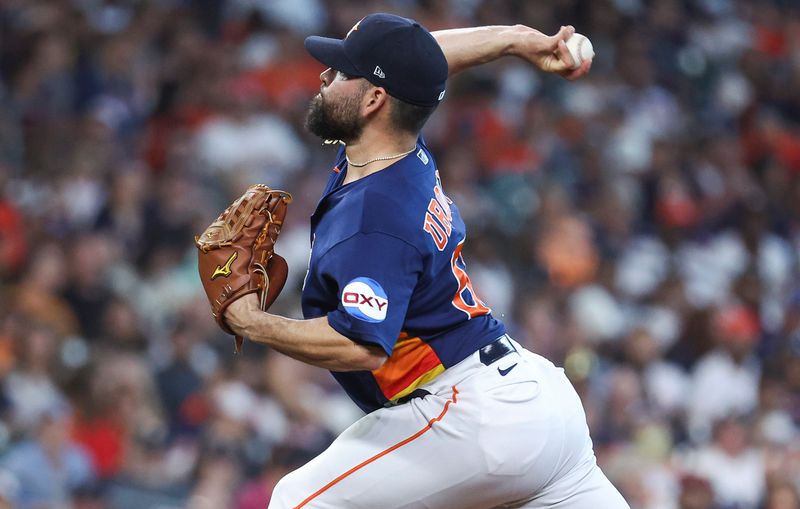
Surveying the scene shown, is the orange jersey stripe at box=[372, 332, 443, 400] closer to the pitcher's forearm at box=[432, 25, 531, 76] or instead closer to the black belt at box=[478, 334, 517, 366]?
the black belt at box=[478, 334, 517, 366]

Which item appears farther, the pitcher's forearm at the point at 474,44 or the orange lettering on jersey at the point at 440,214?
the pitcher's forearm at the point at 474,44

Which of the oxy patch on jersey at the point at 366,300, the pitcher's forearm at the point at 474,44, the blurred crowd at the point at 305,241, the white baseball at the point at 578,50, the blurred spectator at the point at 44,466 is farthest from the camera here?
the blurred crowd at the point at 305,241

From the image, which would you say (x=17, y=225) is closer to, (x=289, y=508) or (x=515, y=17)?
(x=289, y=508)

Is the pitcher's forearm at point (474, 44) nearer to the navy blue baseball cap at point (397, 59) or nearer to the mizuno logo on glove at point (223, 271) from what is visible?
the navy blue baseball cap at point (397, 59)

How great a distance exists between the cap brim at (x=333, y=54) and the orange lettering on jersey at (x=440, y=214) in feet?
1.40

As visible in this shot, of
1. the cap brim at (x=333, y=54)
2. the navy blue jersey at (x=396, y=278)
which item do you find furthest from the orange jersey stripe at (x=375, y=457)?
the cap brim at (x=333, y=54)

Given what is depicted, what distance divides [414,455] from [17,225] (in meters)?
4.93

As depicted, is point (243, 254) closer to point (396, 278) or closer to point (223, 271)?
point (223, 271)

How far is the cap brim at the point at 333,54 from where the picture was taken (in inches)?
138

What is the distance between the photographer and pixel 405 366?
351 cm

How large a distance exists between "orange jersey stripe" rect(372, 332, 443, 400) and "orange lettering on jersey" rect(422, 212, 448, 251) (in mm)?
277

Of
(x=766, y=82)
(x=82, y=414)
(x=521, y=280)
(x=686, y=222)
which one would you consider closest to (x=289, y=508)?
(x=82, y=414)

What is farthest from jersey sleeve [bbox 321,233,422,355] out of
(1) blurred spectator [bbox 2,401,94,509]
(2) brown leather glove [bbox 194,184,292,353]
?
(1) blurred spectator [bbox 2,401,94,509]

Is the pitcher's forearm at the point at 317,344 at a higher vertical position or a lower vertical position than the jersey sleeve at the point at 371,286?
lower
